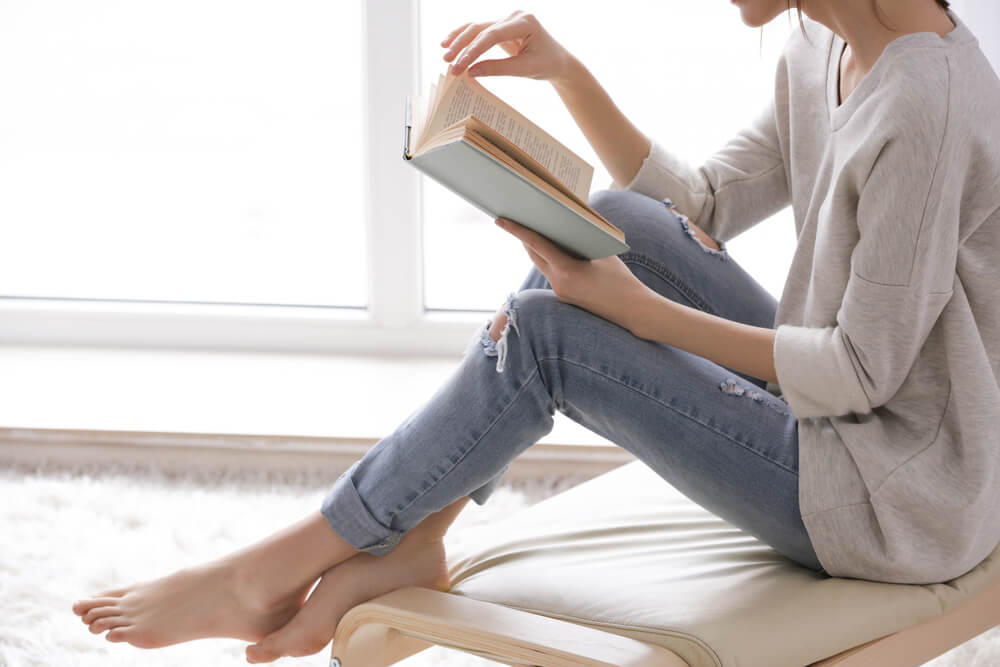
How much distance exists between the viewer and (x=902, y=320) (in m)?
1.00

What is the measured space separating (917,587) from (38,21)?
227 centimetres

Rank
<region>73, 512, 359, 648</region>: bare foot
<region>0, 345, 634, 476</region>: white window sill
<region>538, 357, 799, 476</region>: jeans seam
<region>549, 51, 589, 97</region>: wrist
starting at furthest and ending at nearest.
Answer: <region>0, 345, 634, 476</region>: white window sill → <region>549, 51, 589, 97</region>: wrist → <region>73, 512, 359, 648</region>: bare foot → <region>538, 357, 799, 476</region>: jeans seam

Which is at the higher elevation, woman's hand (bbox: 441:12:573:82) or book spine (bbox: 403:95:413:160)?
woman's hand (bbox: 441:12:573:82)

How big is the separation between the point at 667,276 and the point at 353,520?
469 millimetres

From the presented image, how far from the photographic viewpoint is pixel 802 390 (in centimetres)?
106

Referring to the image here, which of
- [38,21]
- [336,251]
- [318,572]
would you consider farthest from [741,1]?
[38,21]

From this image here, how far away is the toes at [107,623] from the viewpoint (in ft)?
3.95

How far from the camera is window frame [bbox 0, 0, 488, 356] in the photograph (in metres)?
2.32

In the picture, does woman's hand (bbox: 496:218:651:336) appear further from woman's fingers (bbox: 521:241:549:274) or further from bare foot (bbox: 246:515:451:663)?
bare foot (bbox: 246:515:451:663)

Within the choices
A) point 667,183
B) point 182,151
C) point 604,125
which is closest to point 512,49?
point 604,125

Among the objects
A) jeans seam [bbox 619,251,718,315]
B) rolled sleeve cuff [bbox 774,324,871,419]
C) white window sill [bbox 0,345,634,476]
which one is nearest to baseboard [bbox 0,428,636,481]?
white window sill [bbox 0,345,634,476]

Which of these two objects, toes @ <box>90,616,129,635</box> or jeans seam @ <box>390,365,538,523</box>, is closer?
jeans seam @ <box>390,365,538,523</box>

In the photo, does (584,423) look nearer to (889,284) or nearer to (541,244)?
(541,244)

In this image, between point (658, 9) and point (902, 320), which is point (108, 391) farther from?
point (902, 320)
